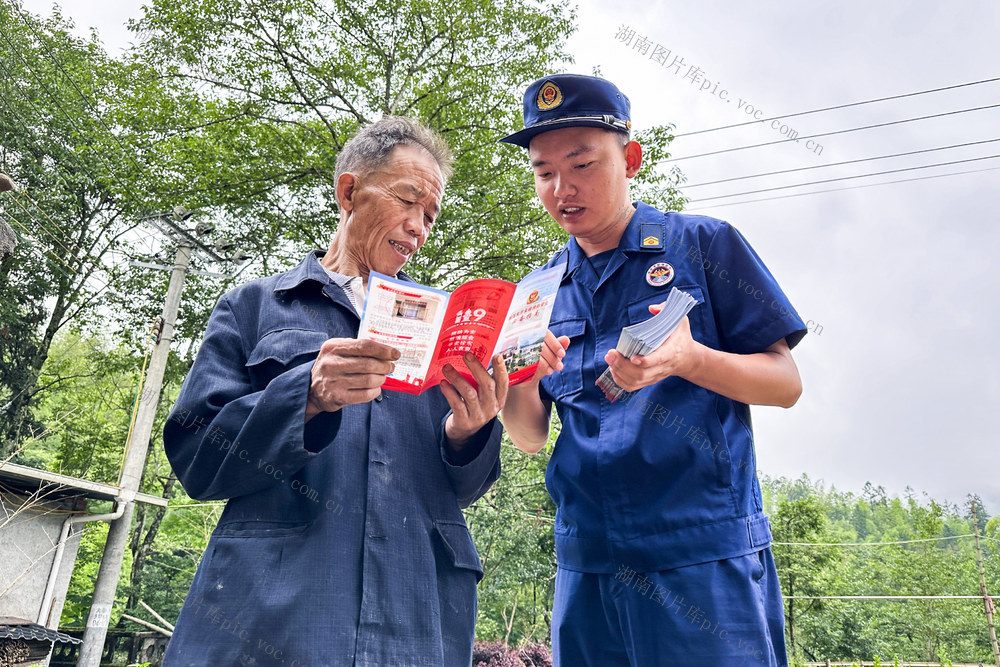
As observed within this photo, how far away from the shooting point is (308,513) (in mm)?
1472

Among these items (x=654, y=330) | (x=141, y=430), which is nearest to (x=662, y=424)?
(x=654, y=330)

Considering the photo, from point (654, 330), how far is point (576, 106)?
2.69ft

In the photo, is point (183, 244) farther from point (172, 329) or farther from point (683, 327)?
point (683, 327)

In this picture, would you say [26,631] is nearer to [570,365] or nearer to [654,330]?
[570,365]

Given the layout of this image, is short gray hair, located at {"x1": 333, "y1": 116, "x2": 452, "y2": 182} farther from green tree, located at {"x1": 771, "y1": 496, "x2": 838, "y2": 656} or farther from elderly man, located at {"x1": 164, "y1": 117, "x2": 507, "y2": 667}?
green tree, located at {"x1": 771, "y1": 496, "x2": 838, "y2": 656}

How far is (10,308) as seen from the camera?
1485 cm

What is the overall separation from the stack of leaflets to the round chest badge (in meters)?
0.34

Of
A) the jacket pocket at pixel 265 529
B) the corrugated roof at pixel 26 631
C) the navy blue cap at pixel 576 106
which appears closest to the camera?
the jacket pocket at pixel 265 529

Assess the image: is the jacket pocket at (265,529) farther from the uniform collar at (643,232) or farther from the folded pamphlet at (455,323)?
the uniform collar at (643,232)

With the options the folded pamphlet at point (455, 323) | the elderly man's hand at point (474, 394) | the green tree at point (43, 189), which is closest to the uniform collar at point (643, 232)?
the folded pamphlet at point (455, 323)

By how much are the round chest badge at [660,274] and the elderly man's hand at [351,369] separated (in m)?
0.77

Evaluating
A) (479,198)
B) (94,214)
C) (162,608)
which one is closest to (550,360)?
(479,198)

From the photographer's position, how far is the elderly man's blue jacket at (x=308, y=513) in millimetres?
1357

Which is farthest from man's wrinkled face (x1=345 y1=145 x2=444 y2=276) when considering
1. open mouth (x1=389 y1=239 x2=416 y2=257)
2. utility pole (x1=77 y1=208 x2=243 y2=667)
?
utility pole (x1=77 y1=208 x2=243 y2=667)
